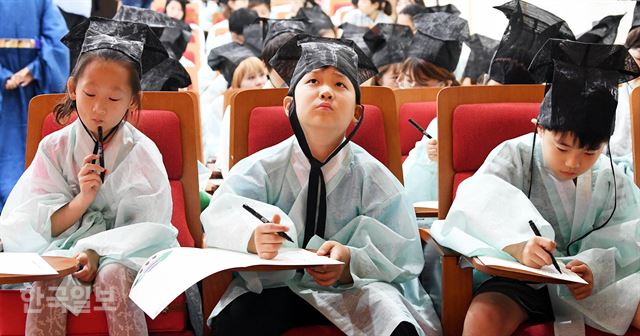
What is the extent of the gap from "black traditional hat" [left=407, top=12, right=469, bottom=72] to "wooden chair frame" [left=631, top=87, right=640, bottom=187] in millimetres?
2245

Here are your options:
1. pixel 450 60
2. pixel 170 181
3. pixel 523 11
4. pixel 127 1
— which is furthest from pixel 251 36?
pixel 170 181

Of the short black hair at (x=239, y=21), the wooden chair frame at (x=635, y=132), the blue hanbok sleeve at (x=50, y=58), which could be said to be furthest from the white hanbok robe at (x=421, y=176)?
the short black hair at (x=239, y=21)

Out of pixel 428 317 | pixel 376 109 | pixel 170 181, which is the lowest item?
pixel 428 317

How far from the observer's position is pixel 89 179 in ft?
7.30

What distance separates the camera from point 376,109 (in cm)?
263

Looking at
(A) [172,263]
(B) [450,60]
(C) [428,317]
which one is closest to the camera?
(A) [172,263]

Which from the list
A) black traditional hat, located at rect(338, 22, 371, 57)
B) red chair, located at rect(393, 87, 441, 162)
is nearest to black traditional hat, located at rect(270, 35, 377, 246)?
red chair, located at rect(393, 87, 441, 162)

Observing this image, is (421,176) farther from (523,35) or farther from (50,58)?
(50,58)

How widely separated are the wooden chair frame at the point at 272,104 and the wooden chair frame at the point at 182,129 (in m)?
0.13

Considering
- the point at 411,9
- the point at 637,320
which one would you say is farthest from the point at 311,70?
the point at 411,9

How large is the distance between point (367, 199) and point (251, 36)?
3876mm

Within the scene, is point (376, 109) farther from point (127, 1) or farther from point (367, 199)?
point (127, 1)

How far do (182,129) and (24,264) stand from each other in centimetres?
80

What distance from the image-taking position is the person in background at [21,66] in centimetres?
507
